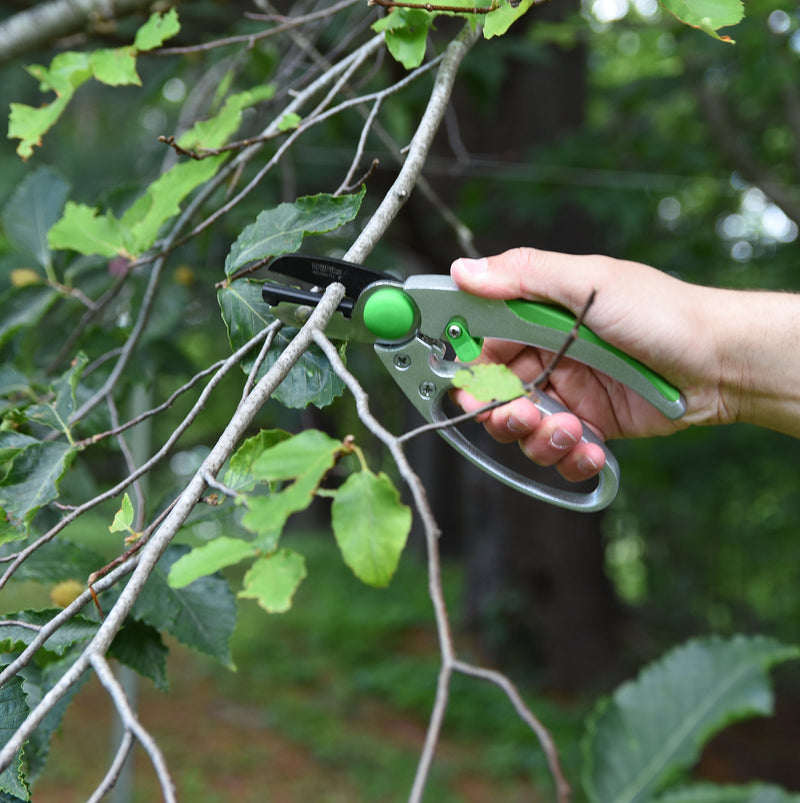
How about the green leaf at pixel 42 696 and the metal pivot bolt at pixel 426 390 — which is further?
the metal pivot bolt at pixel 426 390

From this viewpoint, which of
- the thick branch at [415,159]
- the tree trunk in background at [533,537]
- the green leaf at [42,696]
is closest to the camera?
the thick branch at [415,159]

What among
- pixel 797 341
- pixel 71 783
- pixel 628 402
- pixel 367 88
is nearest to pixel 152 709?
pixel 71 783

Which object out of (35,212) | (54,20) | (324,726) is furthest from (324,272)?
(324,726)

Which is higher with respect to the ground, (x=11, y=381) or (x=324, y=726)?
(x=11, y=381)

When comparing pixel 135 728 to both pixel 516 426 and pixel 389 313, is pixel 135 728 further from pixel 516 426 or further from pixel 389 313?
pixel 516 426

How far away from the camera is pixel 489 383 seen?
2.33 feet

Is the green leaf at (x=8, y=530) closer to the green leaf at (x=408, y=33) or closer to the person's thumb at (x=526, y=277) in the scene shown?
the person's thumb at (x=526, y=277)

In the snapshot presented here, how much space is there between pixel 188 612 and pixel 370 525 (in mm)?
544

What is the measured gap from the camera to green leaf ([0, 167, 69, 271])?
160 centimetres

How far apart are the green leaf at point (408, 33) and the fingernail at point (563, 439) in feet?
2.12

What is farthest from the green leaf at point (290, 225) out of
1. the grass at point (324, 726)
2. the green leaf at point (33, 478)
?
the grass at point (324, 726)

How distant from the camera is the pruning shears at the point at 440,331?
108 centimetres

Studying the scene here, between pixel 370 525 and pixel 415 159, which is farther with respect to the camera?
pixel 415 159

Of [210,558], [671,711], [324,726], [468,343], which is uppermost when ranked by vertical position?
[210,558]
